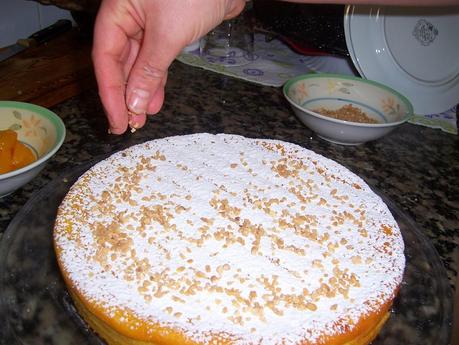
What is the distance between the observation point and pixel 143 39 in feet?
3.00

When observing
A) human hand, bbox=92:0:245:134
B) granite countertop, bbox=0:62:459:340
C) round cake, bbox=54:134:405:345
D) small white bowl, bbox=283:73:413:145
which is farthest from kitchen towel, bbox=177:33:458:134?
human hand, bbox=92:0:245:134

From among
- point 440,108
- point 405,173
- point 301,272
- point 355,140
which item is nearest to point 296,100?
point 355,140

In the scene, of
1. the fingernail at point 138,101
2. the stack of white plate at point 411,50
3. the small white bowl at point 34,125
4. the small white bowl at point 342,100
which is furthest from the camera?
the stack of white plate at point 411,50

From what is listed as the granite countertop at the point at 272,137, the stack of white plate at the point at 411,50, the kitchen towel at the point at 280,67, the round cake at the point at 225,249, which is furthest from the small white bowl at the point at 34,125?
the stack of white plate at the point at 411,50

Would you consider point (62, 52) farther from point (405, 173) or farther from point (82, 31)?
point (405, 173)

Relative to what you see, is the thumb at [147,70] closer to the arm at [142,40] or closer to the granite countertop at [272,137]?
the arm at [142,40]

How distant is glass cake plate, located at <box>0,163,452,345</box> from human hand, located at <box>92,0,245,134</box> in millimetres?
283

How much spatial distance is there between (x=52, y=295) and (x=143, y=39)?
20.8 inches

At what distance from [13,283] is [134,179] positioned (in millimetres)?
349

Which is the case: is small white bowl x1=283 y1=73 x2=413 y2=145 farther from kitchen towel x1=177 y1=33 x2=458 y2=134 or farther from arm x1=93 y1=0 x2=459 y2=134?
arm x1=93 y1=0 x2=459 y2=134

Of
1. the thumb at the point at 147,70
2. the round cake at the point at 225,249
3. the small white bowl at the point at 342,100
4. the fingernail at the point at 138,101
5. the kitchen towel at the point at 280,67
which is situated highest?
the thumb at the point at 147,70

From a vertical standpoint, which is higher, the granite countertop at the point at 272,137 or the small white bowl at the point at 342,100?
the small white bowl at the point at 342,100

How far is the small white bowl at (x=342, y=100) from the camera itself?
1.60 m

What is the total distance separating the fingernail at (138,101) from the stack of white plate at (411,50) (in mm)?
1228
